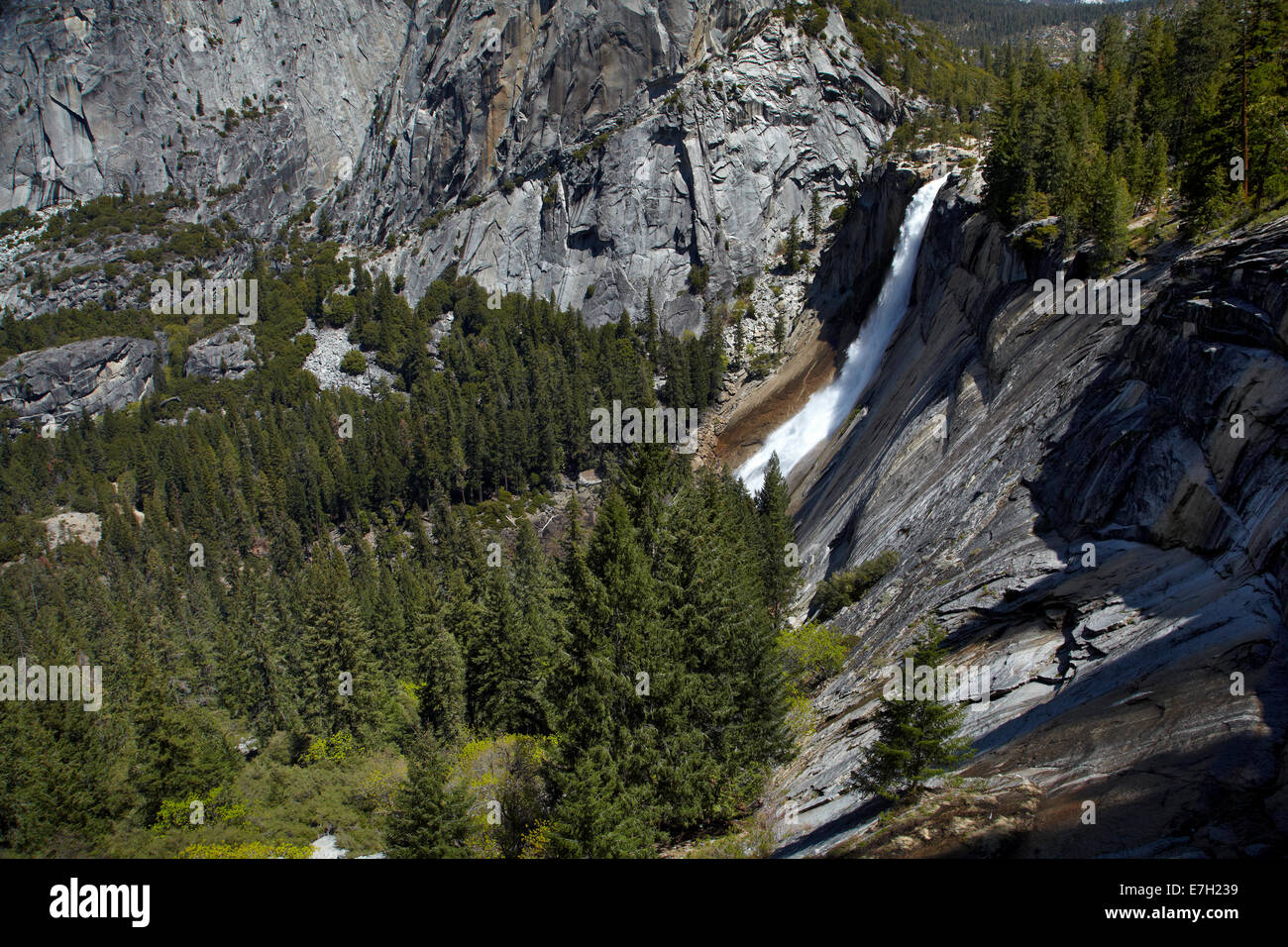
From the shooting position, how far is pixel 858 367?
283 ft

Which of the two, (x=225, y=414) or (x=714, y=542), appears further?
(x=225, y=414)

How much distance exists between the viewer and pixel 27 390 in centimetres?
14850

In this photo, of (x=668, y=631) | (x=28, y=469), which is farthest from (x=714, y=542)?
(x=28, y=469)

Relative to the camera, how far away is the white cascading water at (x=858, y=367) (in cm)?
8138

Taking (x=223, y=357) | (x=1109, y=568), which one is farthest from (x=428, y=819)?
(x=223, y=357)

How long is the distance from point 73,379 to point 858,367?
15539 cm

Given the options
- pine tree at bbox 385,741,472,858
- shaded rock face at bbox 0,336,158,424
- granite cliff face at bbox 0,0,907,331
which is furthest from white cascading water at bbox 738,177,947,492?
shaded rock face at bbox 0,336,158,424

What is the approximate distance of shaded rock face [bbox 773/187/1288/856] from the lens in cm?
1336

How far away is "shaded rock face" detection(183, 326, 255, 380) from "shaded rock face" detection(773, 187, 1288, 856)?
14739 cm

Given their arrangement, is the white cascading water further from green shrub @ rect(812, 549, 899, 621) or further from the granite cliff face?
the granite cliff face

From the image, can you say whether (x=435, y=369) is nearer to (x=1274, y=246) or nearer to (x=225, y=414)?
(x=225, y=414)

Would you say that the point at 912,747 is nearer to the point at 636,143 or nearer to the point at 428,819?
the point at 428,819
